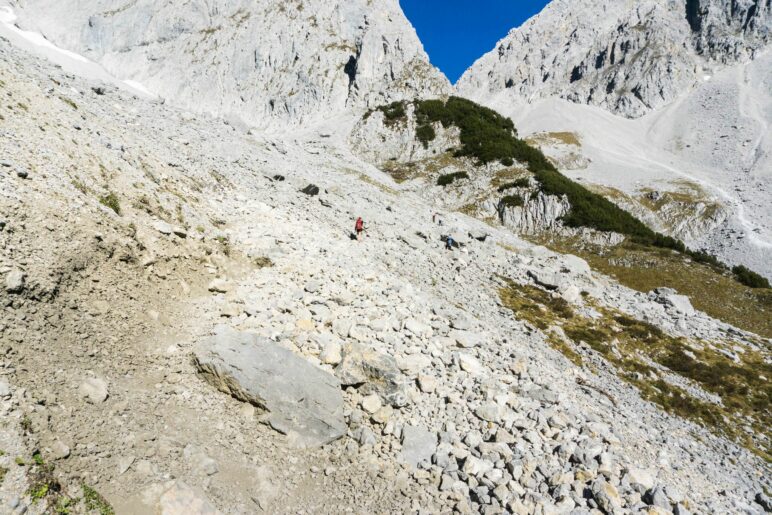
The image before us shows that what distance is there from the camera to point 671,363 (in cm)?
2205

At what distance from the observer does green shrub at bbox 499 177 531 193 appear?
6097cm

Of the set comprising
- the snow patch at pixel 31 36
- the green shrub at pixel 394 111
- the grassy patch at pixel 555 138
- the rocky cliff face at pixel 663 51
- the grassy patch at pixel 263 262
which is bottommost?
the grassy patch at pixel 263 262

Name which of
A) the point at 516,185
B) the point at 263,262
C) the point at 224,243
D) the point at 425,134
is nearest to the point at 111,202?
the point at 224,243

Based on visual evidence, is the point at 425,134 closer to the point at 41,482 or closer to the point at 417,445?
the point at 417,445

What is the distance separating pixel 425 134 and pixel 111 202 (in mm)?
70424

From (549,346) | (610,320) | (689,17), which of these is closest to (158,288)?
(549,346)

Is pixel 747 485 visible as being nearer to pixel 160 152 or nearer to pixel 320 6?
pixel 160 152

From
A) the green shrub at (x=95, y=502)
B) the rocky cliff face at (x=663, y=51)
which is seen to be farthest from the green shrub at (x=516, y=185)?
the rocky cliff face at (x=663, y=51)

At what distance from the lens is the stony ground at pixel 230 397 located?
25.6 feet

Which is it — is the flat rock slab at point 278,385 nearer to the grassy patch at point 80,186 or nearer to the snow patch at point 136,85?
the grassy patch at point 80,186

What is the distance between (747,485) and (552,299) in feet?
45.0

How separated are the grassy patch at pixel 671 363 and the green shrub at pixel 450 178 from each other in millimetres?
40113

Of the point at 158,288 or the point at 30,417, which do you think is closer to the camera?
the point at 30,417

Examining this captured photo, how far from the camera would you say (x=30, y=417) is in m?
7.10
